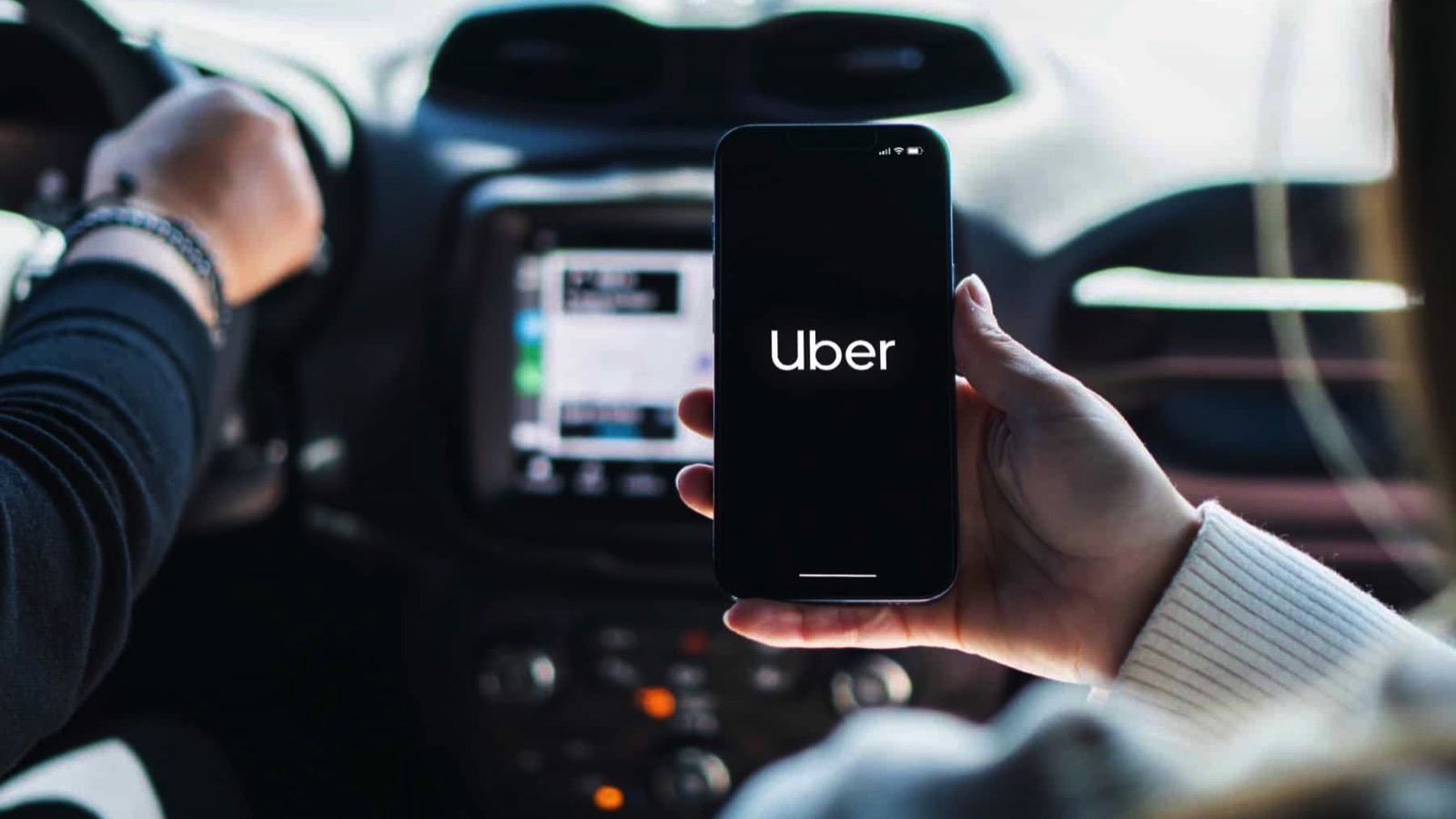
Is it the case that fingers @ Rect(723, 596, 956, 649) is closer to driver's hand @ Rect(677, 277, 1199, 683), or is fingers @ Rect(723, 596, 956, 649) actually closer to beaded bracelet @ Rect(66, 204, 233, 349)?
driver's hand @ Rect(677, 277, 1199, 683)

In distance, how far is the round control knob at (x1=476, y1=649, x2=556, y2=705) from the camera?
→ 1.28 metres

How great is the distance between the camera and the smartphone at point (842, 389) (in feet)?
2.45

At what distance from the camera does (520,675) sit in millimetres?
1285

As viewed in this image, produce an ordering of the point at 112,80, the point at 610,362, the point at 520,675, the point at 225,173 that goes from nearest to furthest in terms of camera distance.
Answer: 1. the point at 225,173
2. the point at 112,80
3. the point at 610,362
4. the point at 520,675

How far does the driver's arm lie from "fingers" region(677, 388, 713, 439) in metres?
0.29

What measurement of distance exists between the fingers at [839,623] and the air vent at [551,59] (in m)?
0.64

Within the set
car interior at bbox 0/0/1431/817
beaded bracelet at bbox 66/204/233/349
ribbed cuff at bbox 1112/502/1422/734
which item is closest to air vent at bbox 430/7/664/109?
car interior at bbox 0/0/1431/817

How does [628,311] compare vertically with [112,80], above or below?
below

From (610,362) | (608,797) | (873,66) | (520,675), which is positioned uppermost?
(873,66)

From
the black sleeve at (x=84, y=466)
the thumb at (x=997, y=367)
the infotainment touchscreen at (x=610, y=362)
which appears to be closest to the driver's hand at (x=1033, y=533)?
the thumb at (x=997, y=367)

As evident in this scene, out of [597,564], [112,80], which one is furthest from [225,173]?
[597,564]

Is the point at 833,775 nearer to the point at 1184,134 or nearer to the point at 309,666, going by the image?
the point at 1184,134

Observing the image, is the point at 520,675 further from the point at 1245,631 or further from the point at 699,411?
the point at 1245,631

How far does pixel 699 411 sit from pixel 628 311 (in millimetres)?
414
